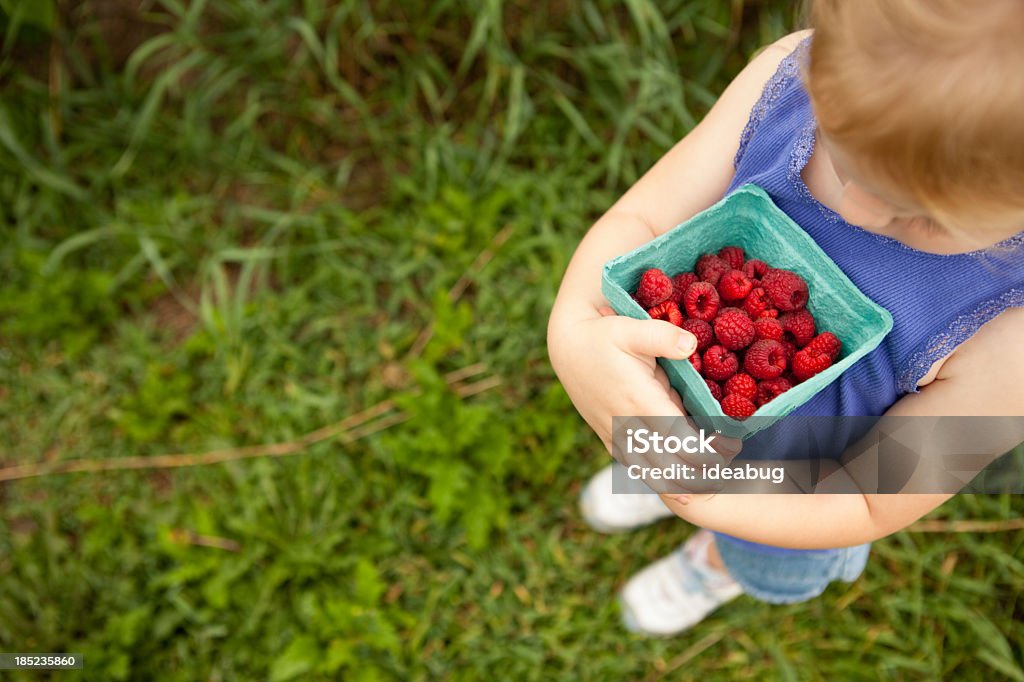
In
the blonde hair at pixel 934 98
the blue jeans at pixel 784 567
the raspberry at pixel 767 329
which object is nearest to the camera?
the blonde hair at pixel 934 98

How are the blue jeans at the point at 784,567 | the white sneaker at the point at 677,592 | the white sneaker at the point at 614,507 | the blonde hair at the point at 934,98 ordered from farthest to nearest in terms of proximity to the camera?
the white sneaker at the point at 614,507, the white sneaker at the point at 677,592, the blue jeans at the point at 784,567, the blonde hair at the point at 934,98

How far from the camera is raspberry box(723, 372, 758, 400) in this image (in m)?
1.06

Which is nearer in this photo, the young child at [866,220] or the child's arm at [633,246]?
the young child at [866,220]

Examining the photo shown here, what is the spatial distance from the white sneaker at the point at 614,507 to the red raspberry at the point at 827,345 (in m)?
0.88

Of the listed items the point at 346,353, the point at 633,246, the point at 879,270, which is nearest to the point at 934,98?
the point at 879,270

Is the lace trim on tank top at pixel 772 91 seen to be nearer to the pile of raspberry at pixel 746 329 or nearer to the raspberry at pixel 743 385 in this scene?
the pile of raspberry at pixel 746 329

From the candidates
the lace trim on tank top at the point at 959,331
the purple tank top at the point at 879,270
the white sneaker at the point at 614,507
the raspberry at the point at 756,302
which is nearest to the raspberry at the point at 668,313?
the raspberry at the point at 756,302

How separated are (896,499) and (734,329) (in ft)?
1.40

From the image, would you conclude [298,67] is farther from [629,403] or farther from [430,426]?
[629,403]

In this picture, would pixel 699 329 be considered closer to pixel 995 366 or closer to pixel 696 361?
pixel 696 361

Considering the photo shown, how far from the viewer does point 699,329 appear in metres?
1.09


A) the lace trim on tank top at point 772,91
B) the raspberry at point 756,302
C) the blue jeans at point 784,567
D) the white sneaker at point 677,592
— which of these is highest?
the lace trim on tank top at point 772,91

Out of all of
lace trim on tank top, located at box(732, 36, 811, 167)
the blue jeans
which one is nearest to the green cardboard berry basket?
lace trim on tank top, located at box(732, 36, 811, 167)

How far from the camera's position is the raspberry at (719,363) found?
1076 mm
